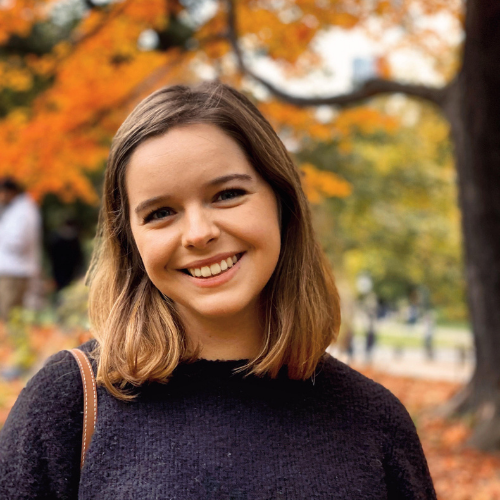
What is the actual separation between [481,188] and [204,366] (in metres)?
4.03

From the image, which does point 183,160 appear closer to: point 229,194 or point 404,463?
point 229,194

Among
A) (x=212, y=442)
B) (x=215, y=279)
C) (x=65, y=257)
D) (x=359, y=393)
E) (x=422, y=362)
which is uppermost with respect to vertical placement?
(x=215, y=279)

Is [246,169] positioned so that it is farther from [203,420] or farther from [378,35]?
[378,35]

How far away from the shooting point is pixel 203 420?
4.66 ft

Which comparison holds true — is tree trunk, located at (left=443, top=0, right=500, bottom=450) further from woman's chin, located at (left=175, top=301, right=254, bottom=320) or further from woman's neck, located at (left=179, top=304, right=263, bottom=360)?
woman's chin, located at (left=175, top=301, right=254, bottom=320)

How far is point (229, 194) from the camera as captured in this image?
1.46m

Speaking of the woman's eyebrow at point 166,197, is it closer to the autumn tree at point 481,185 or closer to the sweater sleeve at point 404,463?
the sweater sleeve at point 404,463

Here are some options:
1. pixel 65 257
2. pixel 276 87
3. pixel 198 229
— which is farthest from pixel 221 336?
pixel 65 257

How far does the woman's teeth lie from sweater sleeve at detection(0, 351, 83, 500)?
38 centimetres

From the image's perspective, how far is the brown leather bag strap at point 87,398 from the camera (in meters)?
1.36

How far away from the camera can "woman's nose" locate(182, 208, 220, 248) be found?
1.38 m

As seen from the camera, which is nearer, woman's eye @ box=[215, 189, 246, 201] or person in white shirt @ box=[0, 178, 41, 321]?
woman's eye @ box=[215, 189, 246, 201]

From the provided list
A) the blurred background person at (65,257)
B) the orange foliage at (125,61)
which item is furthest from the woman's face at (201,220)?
the blurred background person at (65,257)

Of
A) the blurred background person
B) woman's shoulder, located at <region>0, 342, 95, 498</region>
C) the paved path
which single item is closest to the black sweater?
woman's shoulder, located at <region>0, 342, 95, 498</region>
